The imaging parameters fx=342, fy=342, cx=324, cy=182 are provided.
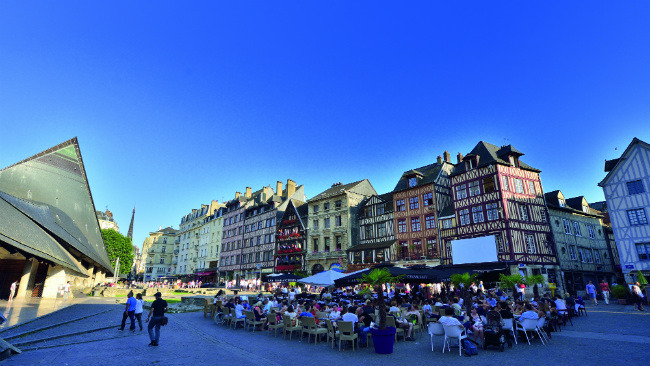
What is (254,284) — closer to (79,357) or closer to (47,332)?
(47,332)

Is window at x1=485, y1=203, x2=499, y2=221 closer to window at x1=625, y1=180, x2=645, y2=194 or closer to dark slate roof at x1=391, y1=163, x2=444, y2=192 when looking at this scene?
dark slate roof at x1=391, y1=163, x2=444, y2=192

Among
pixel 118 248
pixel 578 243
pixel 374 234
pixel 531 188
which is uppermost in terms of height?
pixel 531 188

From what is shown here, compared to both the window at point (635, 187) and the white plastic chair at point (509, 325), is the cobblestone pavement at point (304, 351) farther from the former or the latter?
the window at point (635, 187)

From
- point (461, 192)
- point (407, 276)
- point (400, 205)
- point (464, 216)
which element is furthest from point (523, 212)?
A: point (407, 276)

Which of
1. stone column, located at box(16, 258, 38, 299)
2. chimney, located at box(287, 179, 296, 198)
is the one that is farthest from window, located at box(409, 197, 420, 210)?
stone column, located at box(16, 258, 38, 299)

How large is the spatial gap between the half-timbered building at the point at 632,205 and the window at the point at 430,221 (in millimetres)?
12631

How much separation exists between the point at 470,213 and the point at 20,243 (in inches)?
1166

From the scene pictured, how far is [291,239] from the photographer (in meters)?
42.2

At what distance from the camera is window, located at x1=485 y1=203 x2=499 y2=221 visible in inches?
1051

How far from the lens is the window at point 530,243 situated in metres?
26.1

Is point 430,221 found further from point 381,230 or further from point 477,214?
point 381,230

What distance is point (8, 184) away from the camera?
1184 inches

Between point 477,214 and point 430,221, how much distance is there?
163 inches

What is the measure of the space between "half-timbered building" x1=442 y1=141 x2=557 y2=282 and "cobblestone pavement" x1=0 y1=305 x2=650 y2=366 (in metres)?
15.0
